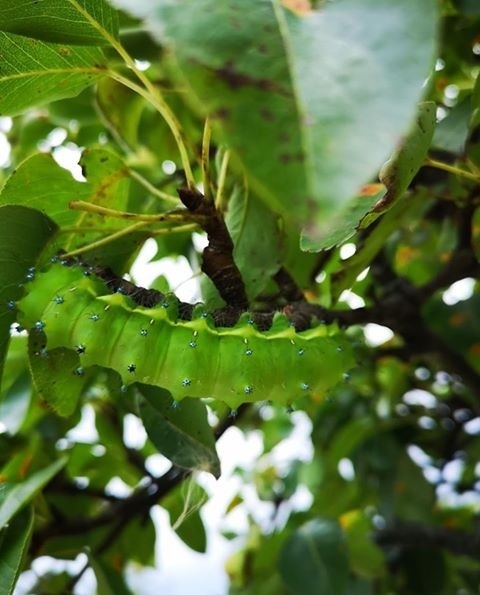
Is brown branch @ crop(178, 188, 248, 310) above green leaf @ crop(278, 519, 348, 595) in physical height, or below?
above

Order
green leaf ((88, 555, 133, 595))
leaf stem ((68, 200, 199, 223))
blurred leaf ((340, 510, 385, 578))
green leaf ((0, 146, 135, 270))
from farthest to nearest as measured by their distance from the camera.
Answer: blurred leaf ((340, 510, 385, 578)) → green leaf ((88, 555, 133, 595)) → green leaf ((0, 146, 135, 270)) → leaf stem ((68, 200, 199, 223))

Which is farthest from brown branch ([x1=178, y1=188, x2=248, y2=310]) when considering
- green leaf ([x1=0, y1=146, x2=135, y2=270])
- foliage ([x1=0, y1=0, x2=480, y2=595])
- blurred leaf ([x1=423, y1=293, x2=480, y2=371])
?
blurred leaf ([x1=423, y1=293, x2=480, y2=371])

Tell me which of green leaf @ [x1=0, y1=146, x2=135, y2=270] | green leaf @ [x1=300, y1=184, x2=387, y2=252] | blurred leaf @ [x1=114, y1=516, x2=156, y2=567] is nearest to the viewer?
green leaf @ [x1=300, y1=184, x2=387, y2=252]

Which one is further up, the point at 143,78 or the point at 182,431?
the point at 143,78

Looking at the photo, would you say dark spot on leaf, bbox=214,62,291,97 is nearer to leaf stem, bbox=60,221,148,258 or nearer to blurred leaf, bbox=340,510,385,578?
leaf stem, bbox=60,221,148,258

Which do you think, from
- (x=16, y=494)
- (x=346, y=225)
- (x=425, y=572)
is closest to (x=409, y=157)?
(x=346, y=225)

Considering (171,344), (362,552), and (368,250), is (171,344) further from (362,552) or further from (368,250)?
(362,552)

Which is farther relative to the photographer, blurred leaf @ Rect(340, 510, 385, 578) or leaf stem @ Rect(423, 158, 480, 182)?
blurred leaf @ Rect(340, 510, 385, 578)

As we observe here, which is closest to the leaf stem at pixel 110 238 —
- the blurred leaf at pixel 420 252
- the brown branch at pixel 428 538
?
the blurred leaf at pixel 420 252

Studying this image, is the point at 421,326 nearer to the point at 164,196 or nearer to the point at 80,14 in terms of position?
the point at 164,196
